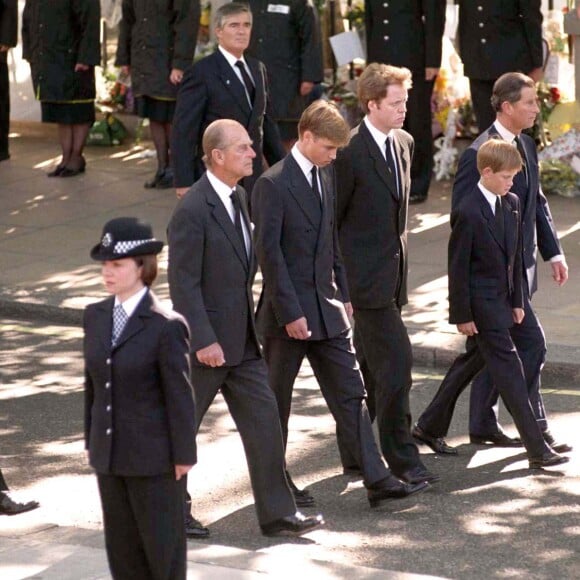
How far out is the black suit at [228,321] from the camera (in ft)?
24.1

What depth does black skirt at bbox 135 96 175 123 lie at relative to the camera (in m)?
16.7

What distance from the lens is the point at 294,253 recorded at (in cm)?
786

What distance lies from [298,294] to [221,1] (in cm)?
1041

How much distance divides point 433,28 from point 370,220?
7.27 metres

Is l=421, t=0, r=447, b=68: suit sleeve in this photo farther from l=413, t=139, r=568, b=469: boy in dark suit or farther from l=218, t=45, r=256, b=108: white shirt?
l=413, t=139, r=568, b=469: boy in dark suit

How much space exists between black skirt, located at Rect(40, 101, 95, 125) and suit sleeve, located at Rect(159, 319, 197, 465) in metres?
11.5

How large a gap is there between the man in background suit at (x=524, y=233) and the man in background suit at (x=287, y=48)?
591cm

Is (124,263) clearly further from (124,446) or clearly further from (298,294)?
(298,294)

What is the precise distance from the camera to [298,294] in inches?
310

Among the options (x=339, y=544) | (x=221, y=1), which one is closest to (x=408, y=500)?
(x=339, y=544)

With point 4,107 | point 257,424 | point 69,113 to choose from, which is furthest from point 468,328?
point 4,107

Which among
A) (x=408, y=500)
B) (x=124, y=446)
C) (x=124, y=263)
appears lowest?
(x=408, y=500)

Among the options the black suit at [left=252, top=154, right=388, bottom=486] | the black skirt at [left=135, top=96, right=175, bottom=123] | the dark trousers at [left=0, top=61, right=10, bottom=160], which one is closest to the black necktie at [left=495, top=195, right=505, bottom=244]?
the black suit at [left=252, top=154, right=388, bottom=486]

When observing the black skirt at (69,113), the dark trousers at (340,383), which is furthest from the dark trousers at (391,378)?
the black skirt at (69,113)
